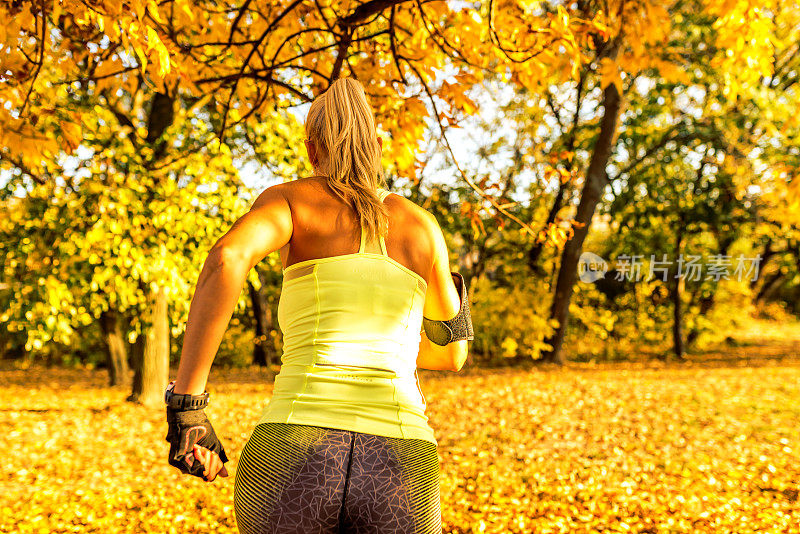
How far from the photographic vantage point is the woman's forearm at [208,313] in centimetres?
126

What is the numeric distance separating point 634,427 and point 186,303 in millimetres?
5488

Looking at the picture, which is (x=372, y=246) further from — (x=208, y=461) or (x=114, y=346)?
(x=114, y=346)

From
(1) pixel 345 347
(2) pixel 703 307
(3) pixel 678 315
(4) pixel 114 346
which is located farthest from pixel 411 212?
(2) pixel 703 307

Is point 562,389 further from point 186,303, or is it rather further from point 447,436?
point 186,303

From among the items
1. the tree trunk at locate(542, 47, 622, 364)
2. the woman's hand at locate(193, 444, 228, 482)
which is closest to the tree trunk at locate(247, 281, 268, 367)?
the tree trunk at locate(542, 47, 622, 364)

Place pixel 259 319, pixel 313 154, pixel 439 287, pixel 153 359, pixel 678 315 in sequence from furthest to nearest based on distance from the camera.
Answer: pixel 259 319 < pixel 678 315 < pixel 153 359 < pixel 439 287 < pixel 313 154

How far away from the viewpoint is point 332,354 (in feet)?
4.39

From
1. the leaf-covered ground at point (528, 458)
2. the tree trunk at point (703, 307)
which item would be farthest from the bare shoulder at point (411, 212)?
the tree trunk at point (703, 307)

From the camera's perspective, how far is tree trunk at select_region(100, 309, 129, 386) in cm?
1053

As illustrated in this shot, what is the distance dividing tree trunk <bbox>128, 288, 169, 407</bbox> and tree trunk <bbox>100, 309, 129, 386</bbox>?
2.32 metres

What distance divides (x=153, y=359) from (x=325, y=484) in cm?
770

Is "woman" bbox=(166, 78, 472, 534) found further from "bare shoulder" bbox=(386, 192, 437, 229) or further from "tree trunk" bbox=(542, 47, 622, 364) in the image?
"tree trunk" bbox=(542, 47, 622, 364)

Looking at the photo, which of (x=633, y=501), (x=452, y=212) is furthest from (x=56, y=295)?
(x=452, y=212)

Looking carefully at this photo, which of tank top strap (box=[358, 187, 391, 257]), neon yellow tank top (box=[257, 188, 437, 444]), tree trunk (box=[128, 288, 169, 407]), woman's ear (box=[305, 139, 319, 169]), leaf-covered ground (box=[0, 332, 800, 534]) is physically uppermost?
woman's ear (box=[305, 139, 319, 169])
